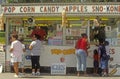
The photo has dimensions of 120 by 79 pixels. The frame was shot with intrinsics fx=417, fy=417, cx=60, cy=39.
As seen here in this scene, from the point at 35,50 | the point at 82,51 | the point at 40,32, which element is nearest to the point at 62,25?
the point at 40,32

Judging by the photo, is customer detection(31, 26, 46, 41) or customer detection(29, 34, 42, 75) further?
customer detection(31, 26, 46, 41)

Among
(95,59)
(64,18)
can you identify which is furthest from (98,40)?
(64,18)

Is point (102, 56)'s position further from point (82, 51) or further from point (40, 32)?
point (40, 32)

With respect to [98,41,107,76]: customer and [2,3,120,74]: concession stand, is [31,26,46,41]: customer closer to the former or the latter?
[2,3,120,74]: concession stand

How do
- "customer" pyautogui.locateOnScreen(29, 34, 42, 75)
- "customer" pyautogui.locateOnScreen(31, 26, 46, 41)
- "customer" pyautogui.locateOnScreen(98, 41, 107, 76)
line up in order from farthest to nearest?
"customer" pyautogui.locateOnScreen(31, 26, 46, 41)
"customer" pyautogui.locateOnScreen(98, 41, 107, 76)
"customer" pyautogui.locateOnScreen(29, 34, 42, 75)

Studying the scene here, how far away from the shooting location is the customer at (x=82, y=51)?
17031 millimetres

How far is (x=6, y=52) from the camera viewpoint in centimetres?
1828

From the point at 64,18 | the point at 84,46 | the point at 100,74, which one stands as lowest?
the point at 100,74

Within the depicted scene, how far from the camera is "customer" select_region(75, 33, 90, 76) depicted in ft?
55.9

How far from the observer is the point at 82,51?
1702 cm

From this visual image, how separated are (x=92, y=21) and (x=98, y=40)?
35.8 inches

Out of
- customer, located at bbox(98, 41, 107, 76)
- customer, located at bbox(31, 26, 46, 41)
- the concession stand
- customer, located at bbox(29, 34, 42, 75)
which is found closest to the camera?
customer, located at bbox(29, 34, 42, 75)

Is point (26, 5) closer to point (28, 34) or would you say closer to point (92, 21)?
point (28, 34)

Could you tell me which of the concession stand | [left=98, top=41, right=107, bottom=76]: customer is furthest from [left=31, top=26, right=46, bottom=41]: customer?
[left=98, top=41, right=107, bottom=76]: customer
